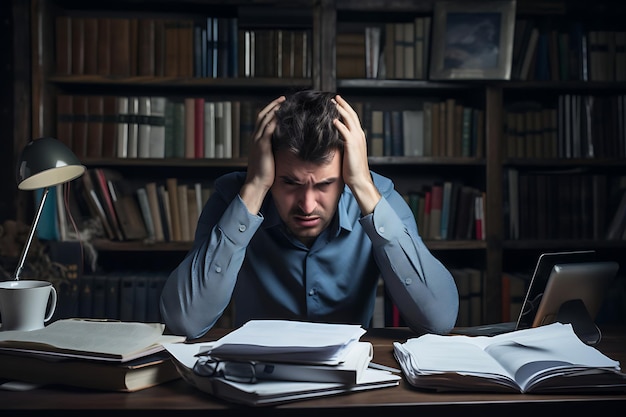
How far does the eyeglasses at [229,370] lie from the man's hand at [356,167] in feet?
2.21

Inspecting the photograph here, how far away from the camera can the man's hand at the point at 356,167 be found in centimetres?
148

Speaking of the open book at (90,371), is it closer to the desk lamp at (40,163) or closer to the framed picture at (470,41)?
the desk lamp at (40,163)

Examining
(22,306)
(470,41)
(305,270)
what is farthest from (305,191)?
(470,41)

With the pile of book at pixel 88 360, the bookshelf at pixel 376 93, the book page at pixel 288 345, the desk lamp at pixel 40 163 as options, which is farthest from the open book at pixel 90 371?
the bookshelf at pixel 376 93

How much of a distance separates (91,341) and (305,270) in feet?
2.35

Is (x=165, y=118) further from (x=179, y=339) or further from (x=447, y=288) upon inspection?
(x=179, y=339)

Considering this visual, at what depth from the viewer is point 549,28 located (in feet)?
10.1

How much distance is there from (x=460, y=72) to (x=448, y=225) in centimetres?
68

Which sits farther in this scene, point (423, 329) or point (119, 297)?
point (119, 297)

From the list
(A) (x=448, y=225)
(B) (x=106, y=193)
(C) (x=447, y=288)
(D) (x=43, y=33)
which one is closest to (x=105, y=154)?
(B) (x=106, y=193)

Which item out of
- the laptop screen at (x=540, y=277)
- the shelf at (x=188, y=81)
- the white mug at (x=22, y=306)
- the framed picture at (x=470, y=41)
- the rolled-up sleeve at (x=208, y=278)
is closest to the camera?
the white mug at (x=22, y=306)

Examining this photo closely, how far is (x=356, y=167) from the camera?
1.50m

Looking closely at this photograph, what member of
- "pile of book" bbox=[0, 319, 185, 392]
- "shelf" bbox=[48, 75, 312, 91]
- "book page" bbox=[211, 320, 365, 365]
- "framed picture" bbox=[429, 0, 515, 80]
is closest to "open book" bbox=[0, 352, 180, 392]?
"pile of book" bbox=[0, 319, 185, 392]

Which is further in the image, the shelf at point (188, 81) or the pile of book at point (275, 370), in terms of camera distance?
the shelf at point (188, 81)
